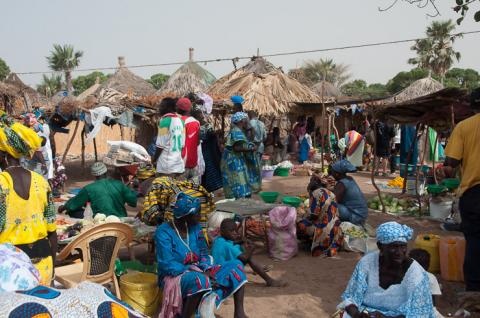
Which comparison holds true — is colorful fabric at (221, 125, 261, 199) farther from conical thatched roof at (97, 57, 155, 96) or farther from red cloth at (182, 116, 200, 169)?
conical thatched roof at (97, 57, 155, 96)

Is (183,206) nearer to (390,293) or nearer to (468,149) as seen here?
(390,293)

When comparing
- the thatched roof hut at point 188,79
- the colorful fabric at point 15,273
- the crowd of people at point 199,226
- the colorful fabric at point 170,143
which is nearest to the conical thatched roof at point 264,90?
the thatched roof hut at point 188,79

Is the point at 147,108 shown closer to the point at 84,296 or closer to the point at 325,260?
the point at 325,260

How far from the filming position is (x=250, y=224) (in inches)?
246

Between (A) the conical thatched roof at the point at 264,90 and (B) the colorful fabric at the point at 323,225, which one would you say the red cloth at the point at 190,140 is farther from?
(A) the conical thatched roof at the point at 264,90

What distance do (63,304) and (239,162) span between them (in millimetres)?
4829

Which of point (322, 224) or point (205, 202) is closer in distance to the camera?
point (205, 202)

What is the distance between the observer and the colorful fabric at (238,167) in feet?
21.1

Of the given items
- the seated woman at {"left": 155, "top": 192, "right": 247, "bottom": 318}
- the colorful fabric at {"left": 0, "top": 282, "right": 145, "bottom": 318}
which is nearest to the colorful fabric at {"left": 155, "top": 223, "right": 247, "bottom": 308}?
the seated woman at {"left": 155, "top": 192, "right": 247, "bottom": 318}

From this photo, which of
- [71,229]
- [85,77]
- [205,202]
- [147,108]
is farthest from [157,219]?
[85,77]

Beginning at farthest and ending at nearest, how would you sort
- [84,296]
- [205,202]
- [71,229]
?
1. [205,202]
2. [71,229]
3. [84,296]

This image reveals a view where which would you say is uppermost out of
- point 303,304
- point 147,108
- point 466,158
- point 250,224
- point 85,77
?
point 85,77

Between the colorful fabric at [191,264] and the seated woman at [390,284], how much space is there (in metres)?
1.07

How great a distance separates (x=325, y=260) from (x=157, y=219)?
2.33 m
